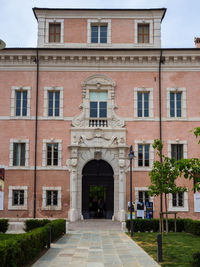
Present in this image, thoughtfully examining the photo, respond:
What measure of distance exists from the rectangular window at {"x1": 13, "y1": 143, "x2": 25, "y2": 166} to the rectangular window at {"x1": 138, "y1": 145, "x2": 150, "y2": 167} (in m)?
8.69

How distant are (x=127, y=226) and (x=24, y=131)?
36.1 feet

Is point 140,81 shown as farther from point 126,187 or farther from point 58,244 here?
point 58,244

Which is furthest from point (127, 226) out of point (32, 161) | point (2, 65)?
point (2, 65)

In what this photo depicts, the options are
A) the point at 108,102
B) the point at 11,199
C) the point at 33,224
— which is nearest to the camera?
the point at 33,224

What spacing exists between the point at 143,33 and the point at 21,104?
11210mm

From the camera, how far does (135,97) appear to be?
90.8 ft

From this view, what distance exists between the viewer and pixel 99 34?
95.3 feet

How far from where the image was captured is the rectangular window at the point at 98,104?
27.6 meters

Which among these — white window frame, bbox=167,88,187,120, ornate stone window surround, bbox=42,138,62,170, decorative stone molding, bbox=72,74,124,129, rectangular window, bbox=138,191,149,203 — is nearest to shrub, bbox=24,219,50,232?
ornate stone window surround, bbox=42,138,62,170

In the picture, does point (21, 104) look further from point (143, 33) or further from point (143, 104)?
point (143, 33)

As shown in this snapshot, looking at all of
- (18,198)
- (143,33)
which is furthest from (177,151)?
(18,198)

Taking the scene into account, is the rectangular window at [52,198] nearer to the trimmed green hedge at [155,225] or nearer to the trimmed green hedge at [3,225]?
the trimmed green hedge at [3,225]

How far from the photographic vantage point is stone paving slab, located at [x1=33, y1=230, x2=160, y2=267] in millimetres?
11328

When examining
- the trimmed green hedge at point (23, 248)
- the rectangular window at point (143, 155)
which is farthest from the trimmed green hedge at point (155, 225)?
the trimmed green hedge at point (23, 248)
